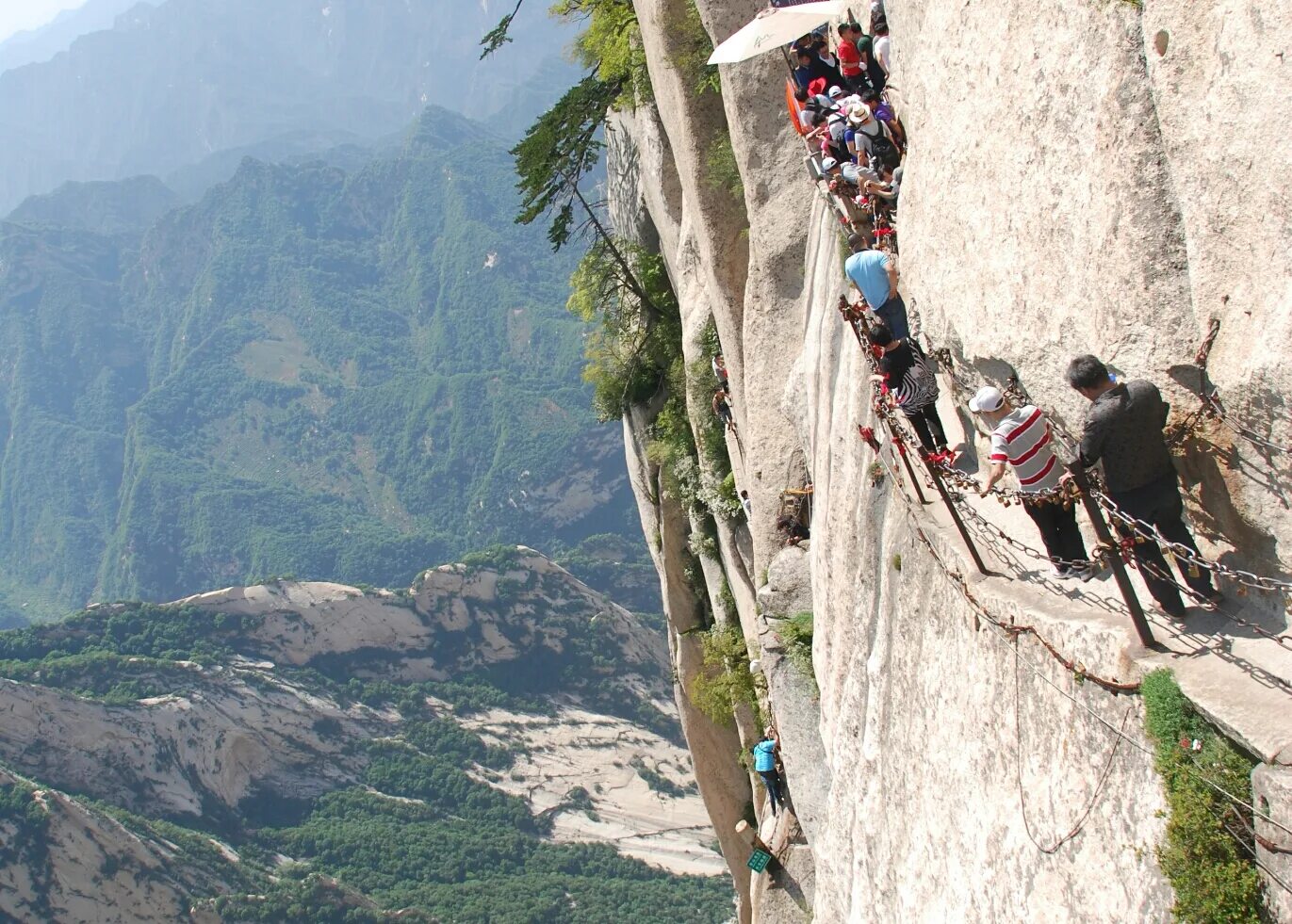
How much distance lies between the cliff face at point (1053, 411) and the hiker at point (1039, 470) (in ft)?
0.97

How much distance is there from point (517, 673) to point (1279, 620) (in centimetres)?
13972

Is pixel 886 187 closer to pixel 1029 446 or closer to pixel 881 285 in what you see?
pixel 881 285

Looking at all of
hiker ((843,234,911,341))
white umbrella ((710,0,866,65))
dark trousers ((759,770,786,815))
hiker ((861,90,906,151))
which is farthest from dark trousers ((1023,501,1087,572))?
dark trousers ((759,770,786,815))

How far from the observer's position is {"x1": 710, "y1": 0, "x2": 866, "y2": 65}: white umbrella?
1534cm

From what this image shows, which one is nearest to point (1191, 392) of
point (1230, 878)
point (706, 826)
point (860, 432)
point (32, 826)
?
point (1230, 878)

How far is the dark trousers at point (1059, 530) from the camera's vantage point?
9.25 metres

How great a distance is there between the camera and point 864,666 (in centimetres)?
1409

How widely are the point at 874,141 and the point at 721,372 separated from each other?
990cm

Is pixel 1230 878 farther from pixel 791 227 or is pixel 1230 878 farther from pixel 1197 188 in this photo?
pixel 791 227

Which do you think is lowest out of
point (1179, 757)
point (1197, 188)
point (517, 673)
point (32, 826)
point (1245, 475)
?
point (517, 673)

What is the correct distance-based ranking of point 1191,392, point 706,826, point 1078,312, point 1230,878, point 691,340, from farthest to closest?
point 706,826
point 691,340
point 1078,312
point 1191,392
point 1230,878

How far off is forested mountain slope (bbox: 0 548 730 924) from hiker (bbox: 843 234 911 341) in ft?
281

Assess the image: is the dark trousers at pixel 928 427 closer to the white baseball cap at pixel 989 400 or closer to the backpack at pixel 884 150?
the white baseball cap at pixel 989 400

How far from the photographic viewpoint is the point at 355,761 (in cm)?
12281
